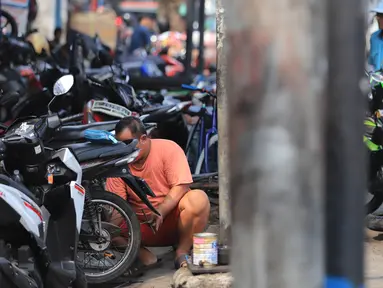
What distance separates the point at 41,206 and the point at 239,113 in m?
2.80

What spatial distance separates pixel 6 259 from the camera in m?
4.37

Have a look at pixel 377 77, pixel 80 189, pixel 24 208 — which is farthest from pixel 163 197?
pixel 377 77

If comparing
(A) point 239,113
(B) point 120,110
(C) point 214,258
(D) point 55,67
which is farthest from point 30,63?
(A) point 239,113

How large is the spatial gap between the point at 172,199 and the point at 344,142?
3710mm

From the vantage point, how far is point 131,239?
5.80 metres

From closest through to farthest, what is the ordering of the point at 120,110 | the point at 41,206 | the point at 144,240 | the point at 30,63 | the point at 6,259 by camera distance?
the point at 6,259 → the point at 41,206 → the point at 144,240 → the point at 120,110 → the point at 30,63

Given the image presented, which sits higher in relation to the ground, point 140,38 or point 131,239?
point 140,38

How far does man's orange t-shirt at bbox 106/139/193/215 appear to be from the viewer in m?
6.22

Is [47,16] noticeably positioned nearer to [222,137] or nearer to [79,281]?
Answer: [222,137]

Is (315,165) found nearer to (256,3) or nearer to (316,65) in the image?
(316,65)

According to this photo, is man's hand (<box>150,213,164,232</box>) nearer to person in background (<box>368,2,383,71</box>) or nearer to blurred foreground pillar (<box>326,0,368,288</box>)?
person in background (<box>368,2,383,71</box>)

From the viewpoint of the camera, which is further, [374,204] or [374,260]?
[374,204]

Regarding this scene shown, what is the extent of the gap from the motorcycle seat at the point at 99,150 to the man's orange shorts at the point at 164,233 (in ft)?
2.34

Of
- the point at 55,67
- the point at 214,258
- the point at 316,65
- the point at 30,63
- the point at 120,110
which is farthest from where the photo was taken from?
the point at 30,63
